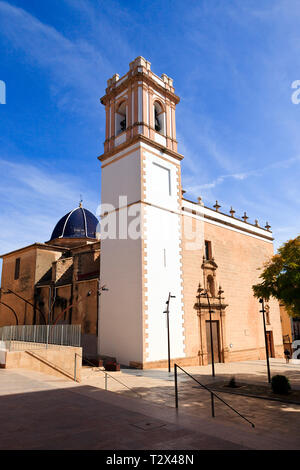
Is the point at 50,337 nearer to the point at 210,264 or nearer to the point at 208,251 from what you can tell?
the point at 210,264

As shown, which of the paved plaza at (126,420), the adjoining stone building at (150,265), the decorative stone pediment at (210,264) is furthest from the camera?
the decorative stone pediment at (210,264)

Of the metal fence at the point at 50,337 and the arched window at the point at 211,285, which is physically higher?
the arched window at the point at 211,285

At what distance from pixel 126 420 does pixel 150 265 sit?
12.4m

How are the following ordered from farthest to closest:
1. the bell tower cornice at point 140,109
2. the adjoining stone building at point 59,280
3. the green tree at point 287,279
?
the adjoining stone building at point 59,280 < the bell tower cornice at point 140,109 < the green tree at point 287,279

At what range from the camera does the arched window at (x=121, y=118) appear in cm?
2358

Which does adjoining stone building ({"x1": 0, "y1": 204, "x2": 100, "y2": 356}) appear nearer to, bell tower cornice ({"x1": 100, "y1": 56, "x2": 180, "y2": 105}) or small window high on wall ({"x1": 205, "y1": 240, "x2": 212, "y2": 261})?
small window high on wall ({"x1": 205, "y1": 240, "x2": 212, "y2": 261})

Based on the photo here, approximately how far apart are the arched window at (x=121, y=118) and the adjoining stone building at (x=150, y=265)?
0.08 metres

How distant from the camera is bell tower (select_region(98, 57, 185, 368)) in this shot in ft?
59.0

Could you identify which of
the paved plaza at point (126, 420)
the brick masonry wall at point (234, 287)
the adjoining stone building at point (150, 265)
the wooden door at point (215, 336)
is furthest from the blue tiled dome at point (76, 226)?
the paved plaza at point (126, 420)

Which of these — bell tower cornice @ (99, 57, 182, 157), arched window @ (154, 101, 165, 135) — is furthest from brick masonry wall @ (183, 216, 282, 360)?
arched window @ (154, 101, 165, 135)

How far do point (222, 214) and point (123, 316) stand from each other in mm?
12681

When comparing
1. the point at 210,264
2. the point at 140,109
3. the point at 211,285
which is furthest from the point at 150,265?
the point at 140,109

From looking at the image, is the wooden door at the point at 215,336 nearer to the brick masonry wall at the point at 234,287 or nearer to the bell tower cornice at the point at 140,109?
the brick masonry wall at the point at 234,287

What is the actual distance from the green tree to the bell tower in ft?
21.4
